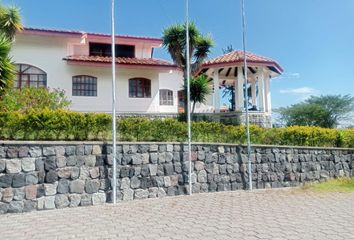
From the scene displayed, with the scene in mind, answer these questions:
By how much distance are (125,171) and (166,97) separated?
14313mm

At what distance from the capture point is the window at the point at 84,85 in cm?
1886

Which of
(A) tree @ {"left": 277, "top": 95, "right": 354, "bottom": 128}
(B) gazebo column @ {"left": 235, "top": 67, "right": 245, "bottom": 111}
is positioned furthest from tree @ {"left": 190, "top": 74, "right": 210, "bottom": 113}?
(A) tree @ {"left": 277, "top": 95, "right": 354, "bottom": 128}

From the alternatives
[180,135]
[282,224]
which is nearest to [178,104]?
[180,135]

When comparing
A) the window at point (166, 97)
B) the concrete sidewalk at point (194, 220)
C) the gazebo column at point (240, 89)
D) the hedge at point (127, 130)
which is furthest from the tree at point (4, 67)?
the window at point (166, 97)

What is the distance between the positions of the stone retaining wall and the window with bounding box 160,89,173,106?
11.5m

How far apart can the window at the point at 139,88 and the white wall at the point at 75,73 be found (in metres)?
0.20

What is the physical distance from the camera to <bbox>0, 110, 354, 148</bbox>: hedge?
8367 millimetres

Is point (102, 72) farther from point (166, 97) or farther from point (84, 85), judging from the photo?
point (166, 97)

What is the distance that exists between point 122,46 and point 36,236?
1733cm

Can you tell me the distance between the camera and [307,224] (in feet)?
21.3

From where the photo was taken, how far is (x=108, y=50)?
21.3m

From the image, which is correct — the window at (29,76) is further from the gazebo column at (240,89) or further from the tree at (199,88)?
the gazebo column at (240,89)

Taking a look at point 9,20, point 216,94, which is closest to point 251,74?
point 216,94

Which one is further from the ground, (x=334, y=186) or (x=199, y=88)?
(x=199, y=88)
